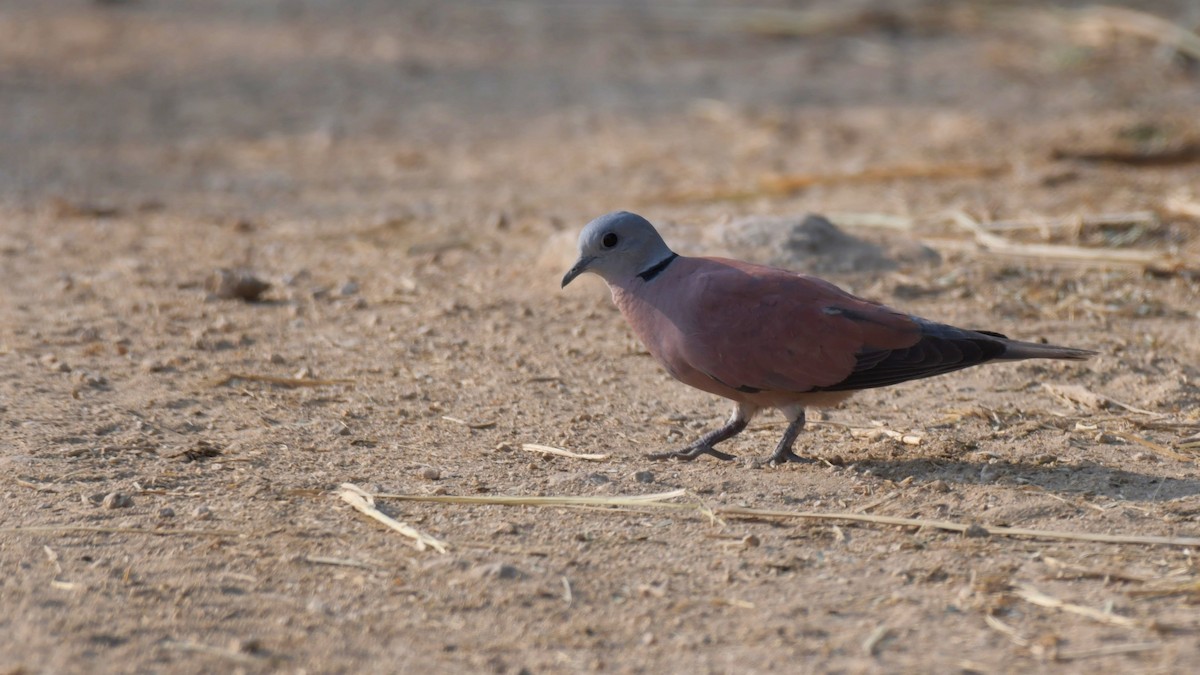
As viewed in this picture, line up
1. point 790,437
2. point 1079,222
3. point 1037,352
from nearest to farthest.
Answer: point 1037,352 → point 790,437 → point 1079,222

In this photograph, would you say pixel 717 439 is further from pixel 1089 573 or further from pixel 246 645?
pixel 246 645

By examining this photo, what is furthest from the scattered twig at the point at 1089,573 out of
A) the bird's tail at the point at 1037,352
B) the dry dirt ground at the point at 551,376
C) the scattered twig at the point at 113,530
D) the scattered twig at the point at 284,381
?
the scattered twig at the point at 284,381

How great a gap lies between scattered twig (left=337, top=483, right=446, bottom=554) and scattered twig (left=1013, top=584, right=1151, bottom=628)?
135 centimetres

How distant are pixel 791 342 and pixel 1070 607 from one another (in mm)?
1108

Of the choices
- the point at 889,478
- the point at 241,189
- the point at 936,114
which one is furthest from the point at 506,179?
the point at 889,478

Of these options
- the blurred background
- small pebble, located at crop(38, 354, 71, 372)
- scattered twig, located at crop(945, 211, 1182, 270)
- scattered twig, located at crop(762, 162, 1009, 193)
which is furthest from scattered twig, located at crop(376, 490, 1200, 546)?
scattered twig, located at crop(762, 162, 1009, 193)

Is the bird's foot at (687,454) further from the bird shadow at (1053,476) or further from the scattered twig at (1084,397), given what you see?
the scattered twig at (1084,397)

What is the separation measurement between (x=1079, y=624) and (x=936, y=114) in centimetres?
660

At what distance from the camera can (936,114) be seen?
29.8 ft

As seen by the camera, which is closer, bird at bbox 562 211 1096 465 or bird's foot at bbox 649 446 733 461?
bird at bbox 562 211 1096 465

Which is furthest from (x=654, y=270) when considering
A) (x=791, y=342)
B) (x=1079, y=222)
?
(x=1079, y=222)

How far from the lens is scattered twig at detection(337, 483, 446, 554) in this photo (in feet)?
11.1

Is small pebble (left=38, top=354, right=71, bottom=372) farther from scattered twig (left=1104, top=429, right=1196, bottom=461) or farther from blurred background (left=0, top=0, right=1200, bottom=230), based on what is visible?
scattered twig (left=1104, top=429, right=1196, bottom=461)

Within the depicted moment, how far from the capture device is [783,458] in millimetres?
3973
